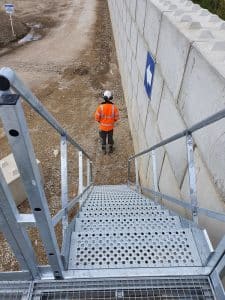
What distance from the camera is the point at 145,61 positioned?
557 centimetres

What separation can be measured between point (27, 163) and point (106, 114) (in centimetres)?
636

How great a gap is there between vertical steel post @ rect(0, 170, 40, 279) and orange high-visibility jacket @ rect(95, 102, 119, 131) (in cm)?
588

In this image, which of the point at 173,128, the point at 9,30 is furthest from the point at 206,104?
the point at 9,30

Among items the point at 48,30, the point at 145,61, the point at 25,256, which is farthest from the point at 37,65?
the point at 25,256

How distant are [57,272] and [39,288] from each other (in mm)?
165

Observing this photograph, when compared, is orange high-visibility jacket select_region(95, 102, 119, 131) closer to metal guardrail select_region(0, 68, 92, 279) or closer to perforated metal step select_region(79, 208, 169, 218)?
perforated metal step select_region(79, 208, 169, 218)

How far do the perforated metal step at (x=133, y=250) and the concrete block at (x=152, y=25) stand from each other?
3.35 m

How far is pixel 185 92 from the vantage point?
10.8 ft

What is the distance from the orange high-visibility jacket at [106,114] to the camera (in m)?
7.39

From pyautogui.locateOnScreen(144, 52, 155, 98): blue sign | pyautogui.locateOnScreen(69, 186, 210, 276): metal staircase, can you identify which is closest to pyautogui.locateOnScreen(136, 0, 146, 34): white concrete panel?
pyautogui.locateOnScreen(144, 52, 155, 98): blue sign

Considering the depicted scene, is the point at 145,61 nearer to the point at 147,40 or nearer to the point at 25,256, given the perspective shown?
the point at 147,40

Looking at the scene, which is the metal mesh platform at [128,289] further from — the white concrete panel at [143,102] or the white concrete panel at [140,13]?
the white concrete panel at [140,13]

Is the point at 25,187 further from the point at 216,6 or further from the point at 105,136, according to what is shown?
the point at 216,6

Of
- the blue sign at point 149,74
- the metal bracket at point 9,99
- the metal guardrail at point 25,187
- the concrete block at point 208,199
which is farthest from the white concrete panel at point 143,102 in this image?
the metal bracket at point 9,99
